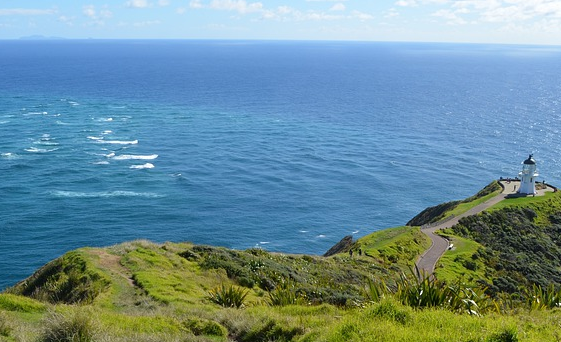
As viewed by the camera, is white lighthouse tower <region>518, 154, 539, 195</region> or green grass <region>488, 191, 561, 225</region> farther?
white lighthouse tower <region>518, 154, 539, 195</region>

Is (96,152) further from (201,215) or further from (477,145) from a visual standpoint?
(477,145)

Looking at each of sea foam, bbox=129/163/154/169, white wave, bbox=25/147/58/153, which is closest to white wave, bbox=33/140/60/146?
white wave, bbox=25/147/58/153

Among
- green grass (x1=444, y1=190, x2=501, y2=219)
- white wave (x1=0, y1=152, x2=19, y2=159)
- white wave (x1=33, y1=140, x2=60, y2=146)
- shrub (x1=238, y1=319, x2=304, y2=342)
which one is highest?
shrub (x1=238, y1=319, x2=304, y2=342)

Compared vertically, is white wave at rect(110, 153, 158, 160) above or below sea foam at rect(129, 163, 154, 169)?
above

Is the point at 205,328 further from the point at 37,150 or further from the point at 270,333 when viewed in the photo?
the point at 37,150

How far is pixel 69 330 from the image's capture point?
47.7 feet

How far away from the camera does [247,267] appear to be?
33.2 m

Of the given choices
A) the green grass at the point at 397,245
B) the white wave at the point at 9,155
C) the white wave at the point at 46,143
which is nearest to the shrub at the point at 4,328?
the green grass at the point at 397,245

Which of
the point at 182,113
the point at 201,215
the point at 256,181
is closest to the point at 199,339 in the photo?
the point at 201,215

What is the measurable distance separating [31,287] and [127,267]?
4.79m

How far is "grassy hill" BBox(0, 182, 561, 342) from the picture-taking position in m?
14.9

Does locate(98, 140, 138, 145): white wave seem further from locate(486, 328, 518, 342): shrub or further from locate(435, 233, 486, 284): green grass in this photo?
locate(486, 328, 518, 342): shrub

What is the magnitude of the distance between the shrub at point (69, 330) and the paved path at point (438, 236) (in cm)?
3049

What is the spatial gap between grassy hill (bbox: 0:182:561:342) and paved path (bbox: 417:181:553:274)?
3.26ft
